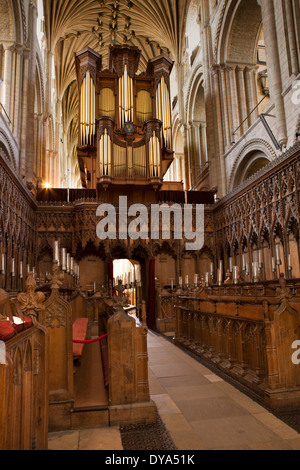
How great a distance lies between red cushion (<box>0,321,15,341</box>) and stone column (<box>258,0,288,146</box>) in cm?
890

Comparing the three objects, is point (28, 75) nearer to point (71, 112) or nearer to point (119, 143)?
point (119, 143)

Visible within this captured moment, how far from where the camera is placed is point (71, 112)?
2892cm

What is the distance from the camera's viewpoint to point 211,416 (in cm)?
320

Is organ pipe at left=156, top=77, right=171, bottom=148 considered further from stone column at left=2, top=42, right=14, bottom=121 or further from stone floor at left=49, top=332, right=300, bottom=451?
stone floor at left=49, top=332, right=300, bottom=451

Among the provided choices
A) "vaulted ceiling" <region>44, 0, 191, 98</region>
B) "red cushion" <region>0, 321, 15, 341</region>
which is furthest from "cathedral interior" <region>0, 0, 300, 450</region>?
"vaulted ceiling" <region>44, 0, 191, 98</region>

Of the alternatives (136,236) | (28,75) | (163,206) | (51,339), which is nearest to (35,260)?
(136,236)

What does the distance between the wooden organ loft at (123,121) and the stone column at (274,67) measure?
533cm

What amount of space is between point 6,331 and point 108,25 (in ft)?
83.4

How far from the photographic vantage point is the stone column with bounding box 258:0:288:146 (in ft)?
29.7

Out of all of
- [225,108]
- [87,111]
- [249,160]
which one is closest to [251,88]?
[225,108]

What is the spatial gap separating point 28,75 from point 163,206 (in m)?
6.94

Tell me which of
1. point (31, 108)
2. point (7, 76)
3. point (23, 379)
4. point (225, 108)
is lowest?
point (23, 379)

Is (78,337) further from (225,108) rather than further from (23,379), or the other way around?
(225,108)

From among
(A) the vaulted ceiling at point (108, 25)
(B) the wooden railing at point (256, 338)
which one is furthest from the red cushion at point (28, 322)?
(A) the vaulted ceiling at point (108, 25)
